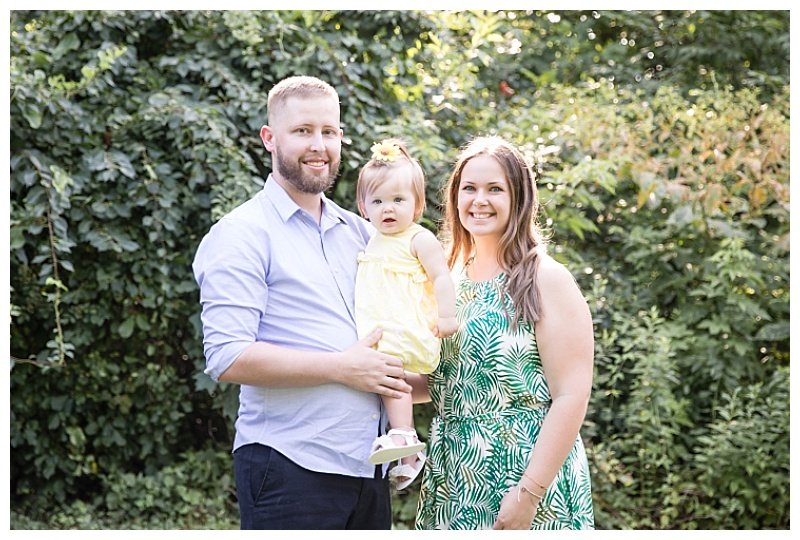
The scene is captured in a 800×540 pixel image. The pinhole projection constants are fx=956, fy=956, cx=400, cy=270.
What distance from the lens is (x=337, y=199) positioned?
14.5ft

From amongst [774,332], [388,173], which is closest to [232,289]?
[388,173]

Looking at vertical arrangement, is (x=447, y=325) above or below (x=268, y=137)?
below

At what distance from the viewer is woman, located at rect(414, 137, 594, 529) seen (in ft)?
7.60

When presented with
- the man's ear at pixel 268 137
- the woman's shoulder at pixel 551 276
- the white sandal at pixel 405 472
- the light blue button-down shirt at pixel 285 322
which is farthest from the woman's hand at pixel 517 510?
the man's ear at pixel 268 137

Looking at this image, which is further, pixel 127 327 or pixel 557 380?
pixel 127 327

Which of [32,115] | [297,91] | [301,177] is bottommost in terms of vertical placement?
[301,177]

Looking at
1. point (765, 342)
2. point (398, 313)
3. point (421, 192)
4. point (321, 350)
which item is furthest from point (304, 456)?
point (765, 342)

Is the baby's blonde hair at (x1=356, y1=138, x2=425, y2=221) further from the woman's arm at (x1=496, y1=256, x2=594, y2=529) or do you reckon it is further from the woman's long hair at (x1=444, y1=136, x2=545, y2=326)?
the woman's arm at (x1=496, y1=256, x2=594, y2=529)

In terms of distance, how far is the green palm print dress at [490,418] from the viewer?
2350mm

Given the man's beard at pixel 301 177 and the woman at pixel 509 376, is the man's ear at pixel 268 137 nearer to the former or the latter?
the man's beard at pixel 301 177

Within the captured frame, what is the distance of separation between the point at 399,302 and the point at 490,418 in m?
0.37

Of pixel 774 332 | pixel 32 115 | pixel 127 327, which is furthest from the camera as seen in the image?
pixel 774 332

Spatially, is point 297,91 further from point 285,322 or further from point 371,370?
point 371,370

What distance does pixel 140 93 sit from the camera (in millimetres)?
4422
